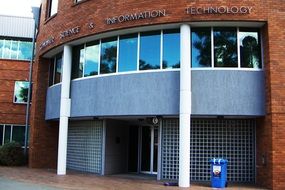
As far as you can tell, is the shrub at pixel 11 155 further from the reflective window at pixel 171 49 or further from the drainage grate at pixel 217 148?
the reflective window at pixel 171 49

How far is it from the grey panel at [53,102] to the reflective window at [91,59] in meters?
2.51

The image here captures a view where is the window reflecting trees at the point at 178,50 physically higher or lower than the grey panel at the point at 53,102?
higher

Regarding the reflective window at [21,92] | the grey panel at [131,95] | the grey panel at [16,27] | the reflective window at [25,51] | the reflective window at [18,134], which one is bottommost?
the reflective window at [18,134]

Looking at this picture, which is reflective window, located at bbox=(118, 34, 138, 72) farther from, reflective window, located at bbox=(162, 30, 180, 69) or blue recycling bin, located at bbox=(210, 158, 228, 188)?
blue recycling bin, located at bbox=(210, 158, 228, 188)

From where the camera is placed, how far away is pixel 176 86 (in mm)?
16078

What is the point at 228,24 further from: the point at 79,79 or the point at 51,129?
the point at 51,129

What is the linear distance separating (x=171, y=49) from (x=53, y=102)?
300 inches

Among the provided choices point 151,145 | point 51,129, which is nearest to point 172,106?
point 151,145

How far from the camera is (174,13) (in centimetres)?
1603

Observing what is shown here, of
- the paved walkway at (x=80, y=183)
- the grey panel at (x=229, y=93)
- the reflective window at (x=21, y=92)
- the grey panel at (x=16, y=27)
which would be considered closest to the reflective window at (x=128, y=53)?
the grey panel at (x=229, y=93)

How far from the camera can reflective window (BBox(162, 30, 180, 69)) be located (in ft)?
54.3

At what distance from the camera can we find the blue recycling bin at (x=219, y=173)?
15.3m

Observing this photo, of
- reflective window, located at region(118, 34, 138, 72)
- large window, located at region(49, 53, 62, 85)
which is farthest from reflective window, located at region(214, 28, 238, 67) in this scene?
large window, located at region(49, 53, 62, 85)

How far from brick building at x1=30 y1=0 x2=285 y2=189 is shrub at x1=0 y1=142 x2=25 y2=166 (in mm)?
5097
